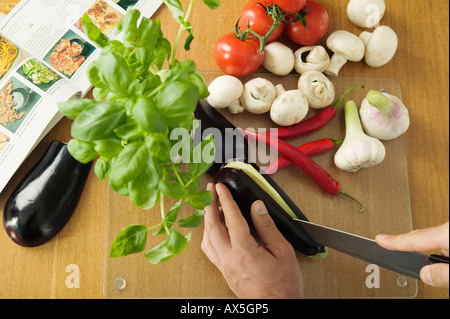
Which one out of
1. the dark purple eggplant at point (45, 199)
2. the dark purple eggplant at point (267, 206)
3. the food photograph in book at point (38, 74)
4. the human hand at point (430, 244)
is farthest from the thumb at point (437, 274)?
the food photograph in book at point (38, 74)

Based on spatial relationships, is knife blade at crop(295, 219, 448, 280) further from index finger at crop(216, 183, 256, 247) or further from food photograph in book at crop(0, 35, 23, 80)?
food photograph in book at crop(0, 35, 23, 80)

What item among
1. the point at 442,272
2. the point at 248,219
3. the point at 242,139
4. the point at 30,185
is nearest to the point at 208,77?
the point at 242,139

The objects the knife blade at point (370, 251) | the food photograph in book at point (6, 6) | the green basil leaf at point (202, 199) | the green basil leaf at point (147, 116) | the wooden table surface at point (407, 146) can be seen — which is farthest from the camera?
the food photograph in book at point (6, 6)

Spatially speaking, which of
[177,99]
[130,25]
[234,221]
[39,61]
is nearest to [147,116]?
[177,99]

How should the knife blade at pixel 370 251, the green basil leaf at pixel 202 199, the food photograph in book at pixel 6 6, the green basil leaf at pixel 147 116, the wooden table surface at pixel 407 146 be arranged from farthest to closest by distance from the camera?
the food photograph in book at pixel 6 6, the wooden table surface at pixel 407 146, the knife blade at pixel 370 251, the green basil leaf at pixel 202 199, the green basil leaf at pixel 147 116

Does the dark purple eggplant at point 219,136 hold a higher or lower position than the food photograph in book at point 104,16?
lower

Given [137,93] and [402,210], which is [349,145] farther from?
[137,93]

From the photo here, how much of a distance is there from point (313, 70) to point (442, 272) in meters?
0.47

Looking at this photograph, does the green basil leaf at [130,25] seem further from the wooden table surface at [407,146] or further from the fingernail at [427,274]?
the fingernail at [427,274]

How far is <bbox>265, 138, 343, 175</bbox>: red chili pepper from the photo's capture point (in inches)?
32.6

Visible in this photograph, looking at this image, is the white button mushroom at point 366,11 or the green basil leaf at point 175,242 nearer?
the green basil leaf at point 175,242

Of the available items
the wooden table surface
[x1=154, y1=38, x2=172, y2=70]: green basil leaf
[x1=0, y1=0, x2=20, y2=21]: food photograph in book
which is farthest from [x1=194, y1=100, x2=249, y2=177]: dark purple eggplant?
[x1=0, y1=0, x2=20, y2=21]: food photograph in book

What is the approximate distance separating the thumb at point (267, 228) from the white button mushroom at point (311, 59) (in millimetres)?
319

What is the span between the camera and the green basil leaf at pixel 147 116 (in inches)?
17.2
